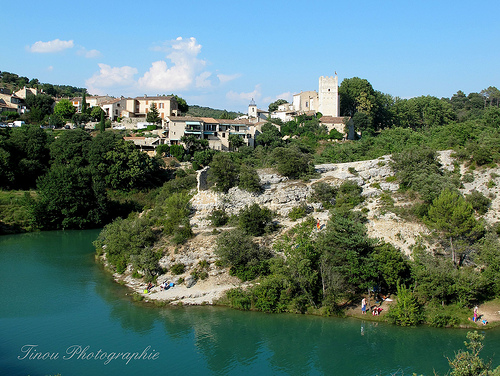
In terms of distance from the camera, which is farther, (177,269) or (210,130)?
(210,130)

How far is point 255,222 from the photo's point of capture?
28.0 metres

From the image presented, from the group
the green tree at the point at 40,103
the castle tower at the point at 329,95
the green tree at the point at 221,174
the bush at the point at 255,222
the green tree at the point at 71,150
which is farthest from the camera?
the green tree at the point at 40,103

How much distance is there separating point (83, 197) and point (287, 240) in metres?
23.4

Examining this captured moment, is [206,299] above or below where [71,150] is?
below

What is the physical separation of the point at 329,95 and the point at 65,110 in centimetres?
3933

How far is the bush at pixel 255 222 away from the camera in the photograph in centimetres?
2781

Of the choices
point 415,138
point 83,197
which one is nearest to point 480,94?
point 415,138

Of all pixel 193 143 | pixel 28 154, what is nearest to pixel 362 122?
pixel 193 143

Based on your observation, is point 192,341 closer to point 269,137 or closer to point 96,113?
point 269,137

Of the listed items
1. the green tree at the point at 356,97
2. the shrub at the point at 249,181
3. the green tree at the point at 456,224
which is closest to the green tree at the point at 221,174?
the shrub at the point at 249,181

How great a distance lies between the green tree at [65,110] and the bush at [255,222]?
4954 centimetres

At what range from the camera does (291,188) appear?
33.1 meters

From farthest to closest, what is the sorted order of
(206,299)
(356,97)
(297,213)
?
(356,97) → (297,213) → (206,299)

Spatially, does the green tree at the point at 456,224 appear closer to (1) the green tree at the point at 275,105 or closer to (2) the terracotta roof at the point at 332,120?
(2) the terracotta roof at the point at 332,120
